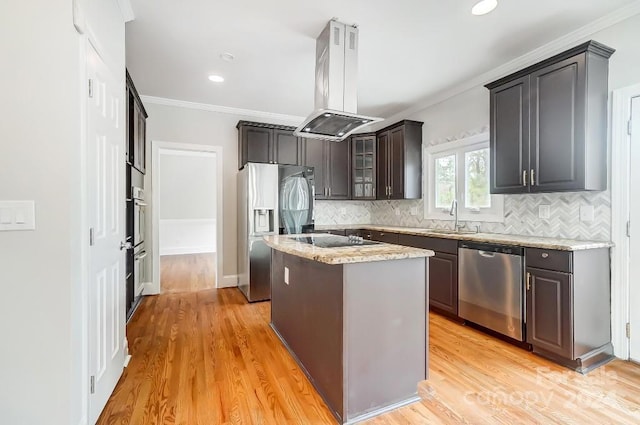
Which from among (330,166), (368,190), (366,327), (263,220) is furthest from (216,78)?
(366,327)

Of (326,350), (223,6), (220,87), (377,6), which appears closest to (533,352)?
(326,350)

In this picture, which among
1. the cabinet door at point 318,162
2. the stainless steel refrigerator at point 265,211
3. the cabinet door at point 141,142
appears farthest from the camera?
the cabinet door at point 318,162

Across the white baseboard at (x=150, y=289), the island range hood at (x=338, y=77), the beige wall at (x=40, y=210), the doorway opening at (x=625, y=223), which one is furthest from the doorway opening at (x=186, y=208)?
the doorway opening at (x=625, y=223)

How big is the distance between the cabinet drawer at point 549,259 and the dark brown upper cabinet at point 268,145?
3233mm

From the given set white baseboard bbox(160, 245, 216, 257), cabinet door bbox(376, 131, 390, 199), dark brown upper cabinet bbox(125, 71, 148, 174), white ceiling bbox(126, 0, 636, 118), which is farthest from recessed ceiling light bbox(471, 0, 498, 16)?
white baseboard bbox(160, 245, 216, 257)

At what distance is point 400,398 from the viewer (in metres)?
1.79

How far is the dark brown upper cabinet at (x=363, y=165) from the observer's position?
16.1 feet

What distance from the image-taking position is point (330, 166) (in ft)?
16.1

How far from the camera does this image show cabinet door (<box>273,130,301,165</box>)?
446 centimetres

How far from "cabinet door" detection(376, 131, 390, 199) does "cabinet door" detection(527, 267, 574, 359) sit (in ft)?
8.17

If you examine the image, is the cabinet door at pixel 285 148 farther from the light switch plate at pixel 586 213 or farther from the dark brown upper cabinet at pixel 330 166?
the light switch plate at pixel 586 213

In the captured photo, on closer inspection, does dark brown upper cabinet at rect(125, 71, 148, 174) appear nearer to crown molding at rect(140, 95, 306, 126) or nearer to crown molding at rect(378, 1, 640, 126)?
crown molding at rect(140, 95, 306, 126)

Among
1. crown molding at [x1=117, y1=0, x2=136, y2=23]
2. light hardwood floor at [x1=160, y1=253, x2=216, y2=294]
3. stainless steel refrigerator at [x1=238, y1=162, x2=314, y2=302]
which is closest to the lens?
crown molding at [x1=117, y1=0, x2=136, y2=23]

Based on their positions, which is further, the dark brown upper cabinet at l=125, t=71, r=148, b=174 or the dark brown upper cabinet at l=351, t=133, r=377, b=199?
the dark brown upper cabinet at l=351, t=133, r=377, b=199
